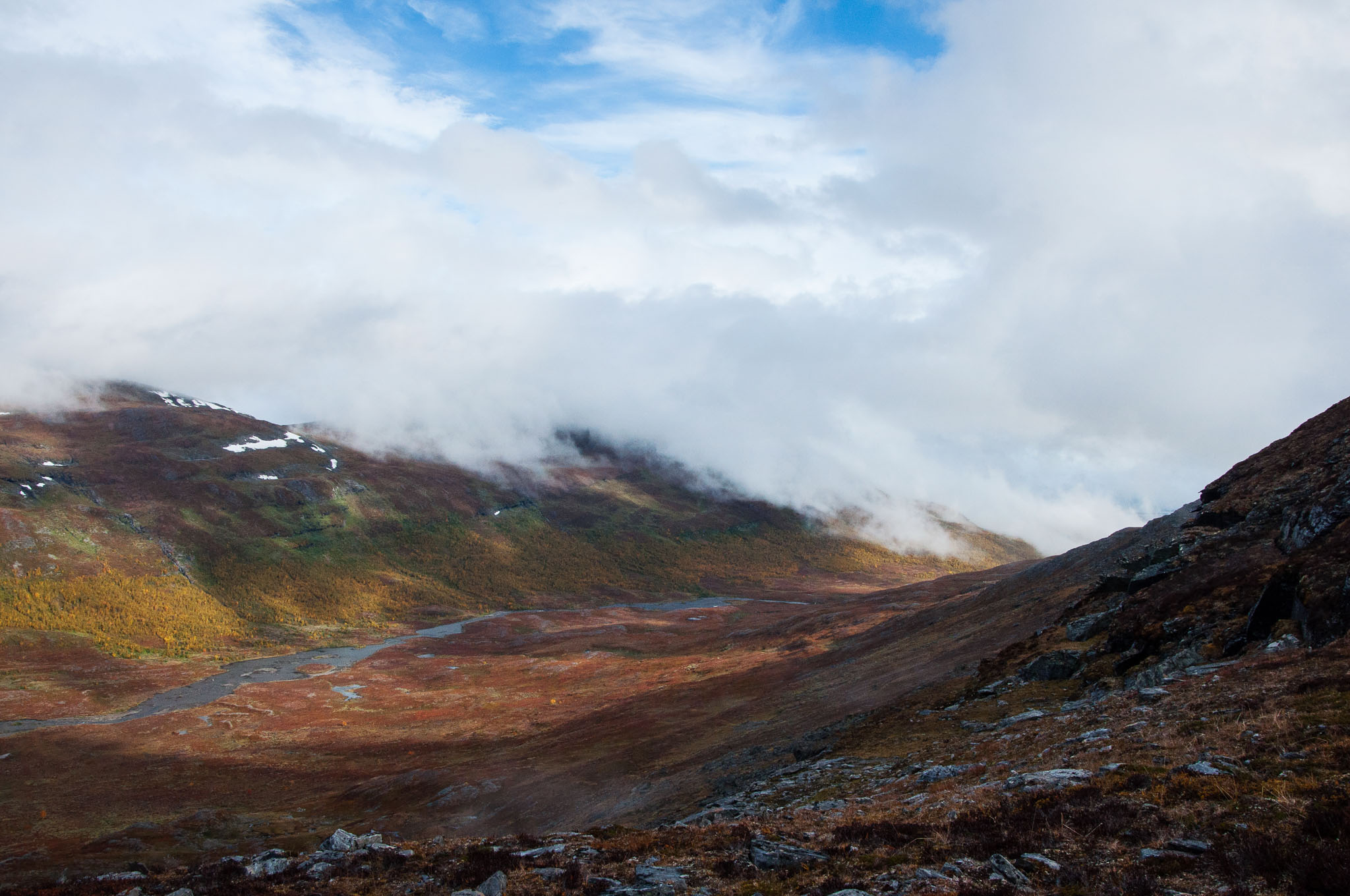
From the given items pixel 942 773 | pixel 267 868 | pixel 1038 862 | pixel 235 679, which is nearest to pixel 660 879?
pixel 1038 862

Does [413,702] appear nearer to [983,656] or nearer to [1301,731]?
[983,656]

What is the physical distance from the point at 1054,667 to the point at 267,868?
35.2m

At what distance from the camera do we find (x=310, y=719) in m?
96.4

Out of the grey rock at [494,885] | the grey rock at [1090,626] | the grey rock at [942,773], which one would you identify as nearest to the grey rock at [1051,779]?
the grey rock at [942,773]

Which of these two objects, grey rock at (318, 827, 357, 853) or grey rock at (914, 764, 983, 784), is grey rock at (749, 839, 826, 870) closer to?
grey rock at (914, 764, 983, 784)

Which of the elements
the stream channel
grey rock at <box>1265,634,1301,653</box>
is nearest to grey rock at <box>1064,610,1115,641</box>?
grey rock at <box>1265,634,1301,653</box>

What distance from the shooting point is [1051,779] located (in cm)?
1766

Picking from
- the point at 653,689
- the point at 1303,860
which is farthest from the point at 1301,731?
the point at 653,689

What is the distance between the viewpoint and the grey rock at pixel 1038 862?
1159cm

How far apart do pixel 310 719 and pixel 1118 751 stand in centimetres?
10596

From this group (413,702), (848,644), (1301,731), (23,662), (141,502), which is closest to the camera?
(1301,731)

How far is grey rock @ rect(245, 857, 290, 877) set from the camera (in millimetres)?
21391

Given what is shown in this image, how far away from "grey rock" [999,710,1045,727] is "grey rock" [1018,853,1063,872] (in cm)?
1806

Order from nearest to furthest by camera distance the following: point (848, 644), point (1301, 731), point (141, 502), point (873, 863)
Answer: point (873, 863) < point (1301, 731) < point (848, 644) < point (141, 502)
